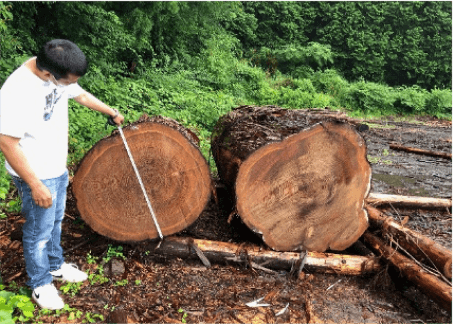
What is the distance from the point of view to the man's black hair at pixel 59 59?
203 cm

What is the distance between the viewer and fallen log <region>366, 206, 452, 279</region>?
285cm

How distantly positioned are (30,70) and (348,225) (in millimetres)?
2880

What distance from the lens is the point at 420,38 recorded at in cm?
1870

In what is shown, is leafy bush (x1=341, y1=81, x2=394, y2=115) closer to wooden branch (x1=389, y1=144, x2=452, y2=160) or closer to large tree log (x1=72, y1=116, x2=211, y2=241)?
wooden branch (x1=389, y1=144, x2=452, y2=160)

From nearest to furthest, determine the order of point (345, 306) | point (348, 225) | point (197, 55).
Answer: 1. point (345, 306)
2. point (348, 225)
3. point (197, 55)

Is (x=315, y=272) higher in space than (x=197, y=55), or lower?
lower

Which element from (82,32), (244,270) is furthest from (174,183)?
(82,32)

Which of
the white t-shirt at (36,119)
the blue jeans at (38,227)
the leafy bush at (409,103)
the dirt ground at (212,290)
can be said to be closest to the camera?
the white t-shirt at (36,119)

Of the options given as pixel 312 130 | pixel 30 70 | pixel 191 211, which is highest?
pixel 30 70

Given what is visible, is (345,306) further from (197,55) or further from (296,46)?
(296,46)

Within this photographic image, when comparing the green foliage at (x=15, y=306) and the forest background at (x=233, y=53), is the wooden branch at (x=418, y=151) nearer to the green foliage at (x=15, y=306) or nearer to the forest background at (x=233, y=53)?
the forest background at (x=233, y=53)

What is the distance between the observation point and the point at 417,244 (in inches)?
121

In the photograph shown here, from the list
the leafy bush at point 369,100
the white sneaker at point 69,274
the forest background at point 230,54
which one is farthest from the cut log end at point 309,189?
the leafy bush at point 369,100

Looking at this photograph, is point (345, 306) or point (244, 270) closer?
point (345, 306)
